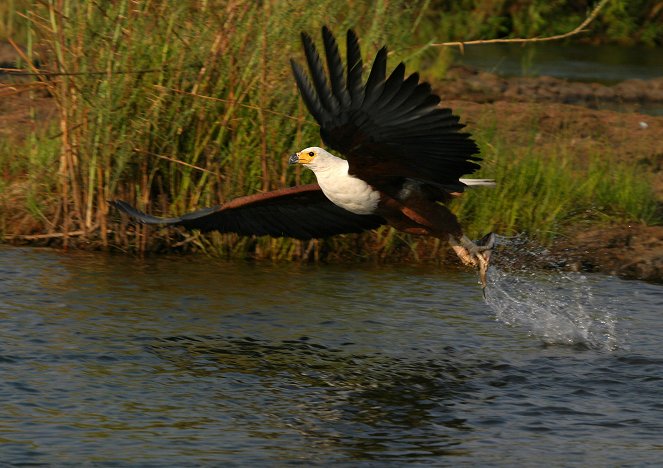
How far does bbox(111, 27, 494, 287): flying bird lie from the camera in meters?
5.12

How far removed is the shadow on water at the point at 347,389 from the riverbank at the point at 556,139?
160 centimetres

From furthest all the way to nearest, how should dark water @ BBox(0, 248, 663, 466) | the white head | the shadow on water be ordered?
the white head, the shadow on water, dark water @ BBox(0, 248, 663, 466)

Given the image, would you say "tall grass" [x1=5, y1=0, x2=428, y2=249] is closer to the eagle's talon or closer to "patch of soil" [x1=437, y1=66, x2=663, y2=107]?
the eagle's talon

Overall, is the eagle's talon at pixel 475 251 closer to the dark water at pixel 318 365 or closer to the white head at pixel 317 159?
the dark water at pixel 318 365

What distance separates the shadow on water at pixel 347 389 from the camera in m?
5.04

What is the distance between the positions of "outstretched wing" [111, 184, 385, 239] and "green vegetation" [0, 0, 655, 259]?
79cm

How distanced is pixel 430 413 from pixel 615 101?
26.7 feet

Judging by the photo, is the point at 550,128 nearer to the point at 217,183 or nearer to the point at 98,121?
the point at 217,183

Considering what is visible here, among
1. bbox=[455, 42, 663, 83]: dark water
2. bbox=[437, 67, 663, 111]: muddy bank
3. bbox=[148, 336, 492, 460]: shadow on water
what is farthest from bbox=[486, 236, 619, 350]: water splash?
bbox=[455, 42, 663, 83]: dark water

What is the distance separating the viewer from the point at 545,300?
7.18 metres

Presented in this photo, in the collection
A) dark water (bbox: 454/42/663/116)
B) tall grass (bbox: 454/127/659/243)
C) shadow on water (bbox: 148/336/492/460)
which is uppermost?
dark water (bbox: 454/42/663/116)

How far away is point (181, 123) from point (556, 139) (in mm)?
3415

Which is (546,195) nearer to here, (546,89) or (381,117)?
(381,117)

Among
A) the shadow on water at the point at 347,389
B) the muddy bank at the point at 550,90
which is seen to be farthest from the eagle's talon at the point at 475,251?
the muddy bank at the point at 550,90
